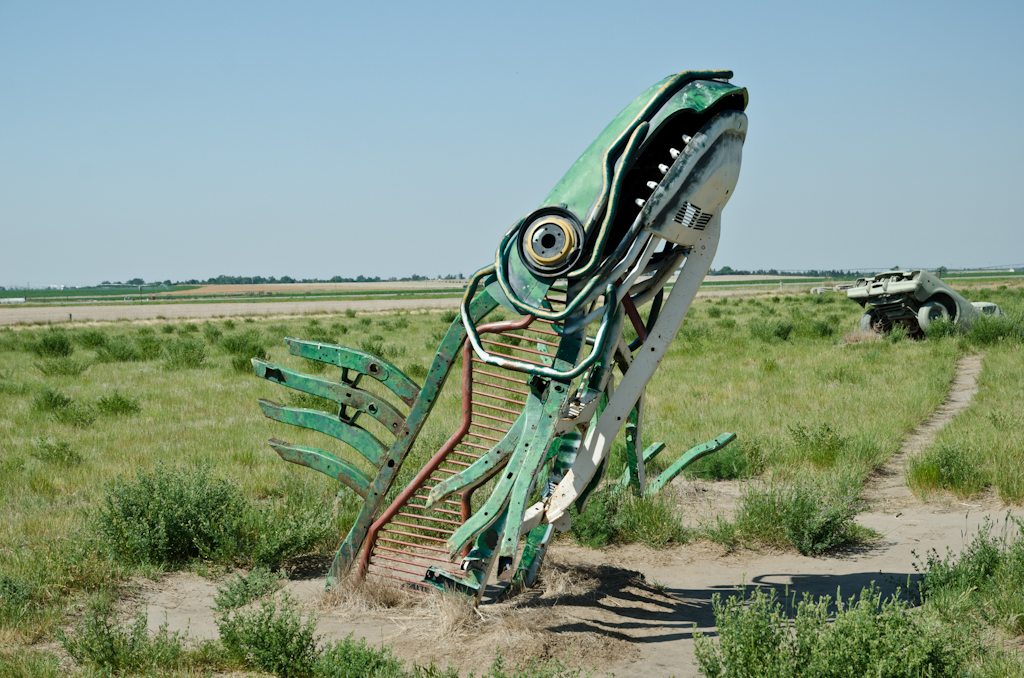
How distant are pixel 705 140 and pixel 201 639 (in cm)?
406

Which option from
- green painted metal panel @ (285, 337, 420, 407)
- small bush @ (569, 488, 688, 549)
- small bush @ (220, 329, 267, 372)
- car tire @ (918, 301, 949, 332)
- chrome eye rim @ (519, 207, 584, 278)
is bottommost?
small bush @ (569, 488, 688, 549)

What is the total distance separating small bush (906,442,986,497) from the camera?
7.45 metres

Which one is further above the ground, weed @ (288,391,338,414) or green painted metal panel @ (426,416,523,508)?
green painted metal panel @ (426,416,523,508)

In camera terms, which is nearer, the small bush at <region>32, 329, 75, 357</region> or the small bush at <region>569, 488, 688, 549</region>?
the small bush at <region>569, 488, 688, 549</region>

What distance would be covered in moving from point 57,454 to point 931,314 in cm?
1914

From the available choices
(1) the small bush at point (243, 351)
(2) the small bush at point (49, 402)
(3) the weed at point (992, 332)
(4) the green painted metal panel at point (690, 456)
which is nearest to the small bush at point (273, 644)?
(4) the green painted metal panel at point (690, 456)

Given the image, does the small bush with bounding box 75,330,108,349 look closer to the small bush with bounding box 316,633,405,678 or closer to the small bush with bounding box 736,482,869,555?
the small bush with bounding box 736,482,869,555

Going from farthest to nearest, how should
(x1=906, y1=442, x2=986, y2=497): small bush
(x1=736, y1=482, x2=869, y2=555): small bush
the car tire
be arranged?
the car tire
(x1=906, y1=442, x2=986, y2=497): small bush
(x1=736, y1=482, x2=869, y2=555): small bush

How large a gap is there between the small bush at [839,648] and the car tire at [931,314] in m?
17.6

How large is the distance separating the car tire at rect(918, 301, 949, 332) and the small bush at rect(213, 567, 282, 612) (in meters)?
18.3

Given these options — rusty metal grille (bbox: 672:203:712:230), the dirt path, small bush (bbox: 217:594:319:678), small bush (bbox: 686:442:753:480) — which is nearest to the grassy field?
small bush (bbox: 686:442:753:480)

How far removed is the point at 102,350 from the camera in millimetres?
21250

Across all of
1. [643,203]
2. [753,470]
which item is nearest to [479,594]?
[643,203]

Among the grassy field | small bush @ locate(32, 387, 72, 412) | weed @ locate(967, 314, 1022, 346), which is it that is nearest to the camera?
the grassy field
